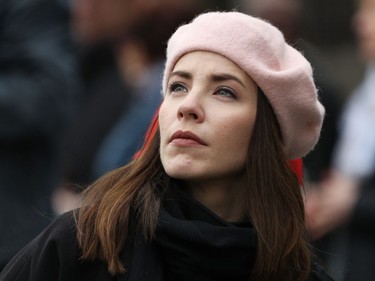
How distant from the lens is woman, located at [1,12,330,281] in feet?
16.7

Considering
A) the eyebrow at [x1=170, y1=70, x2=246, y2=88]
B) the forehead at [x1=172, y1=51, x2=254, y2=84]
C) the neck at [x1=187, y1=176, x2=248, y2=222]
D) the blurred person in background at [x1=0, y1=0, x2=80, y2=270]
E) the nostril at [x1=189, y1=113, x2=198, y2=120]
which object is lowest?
the blurred person in background at [x1=0, y1=0, x2=80, y2=270]

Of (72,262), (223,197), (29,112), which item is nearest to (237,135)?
(223,197)

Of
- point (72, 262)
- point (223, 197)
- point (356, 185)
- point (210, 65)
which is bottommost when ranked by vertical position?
point (356, 185)

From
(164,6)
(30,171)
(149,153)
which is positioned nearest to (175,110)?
(149,153)

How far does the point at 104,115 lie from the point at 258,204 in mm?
3026

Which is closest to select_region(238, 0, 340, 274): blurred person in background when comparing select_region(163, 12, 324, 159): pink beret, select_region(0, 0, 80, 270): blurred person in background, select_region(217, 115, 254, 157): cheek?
select_region(0, 0, 80, 270): blurred person in background

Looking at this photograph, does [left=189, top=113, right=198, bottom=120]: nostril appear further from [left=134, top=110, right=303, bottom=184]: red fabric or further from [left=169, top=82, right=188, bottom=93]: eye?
[left=134, top=110, right=303, bottom=184]: red fabric

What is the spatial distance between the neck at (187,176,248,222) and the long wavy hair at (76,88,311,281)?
0.05 m

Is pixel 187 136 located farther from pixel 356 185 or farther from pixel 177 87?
pixel 356 185

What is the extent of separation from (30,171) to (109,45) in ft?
8.31

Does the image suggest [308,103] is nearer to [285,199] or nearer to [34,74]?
[285,199]

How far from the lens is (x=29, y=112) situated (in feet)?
20.8

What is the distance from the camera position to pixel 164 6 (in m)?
7.92

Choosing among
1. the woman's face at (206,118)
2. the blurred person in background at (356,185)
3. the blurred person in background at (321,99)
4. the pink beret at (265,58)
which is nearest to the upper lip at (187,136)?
the woman's face at (206,118)
